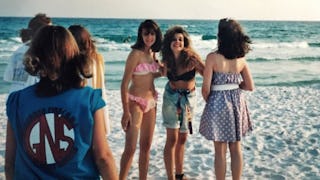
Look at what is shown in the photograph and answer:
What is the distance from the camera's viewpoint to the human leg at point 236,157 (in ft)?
13.3

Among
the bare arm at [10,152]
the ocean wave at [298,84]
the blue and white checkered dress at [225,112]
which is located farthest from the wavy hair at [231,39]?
the ocean wave at [298,84]

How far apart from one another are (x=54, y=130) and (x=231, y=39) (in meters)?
2.46

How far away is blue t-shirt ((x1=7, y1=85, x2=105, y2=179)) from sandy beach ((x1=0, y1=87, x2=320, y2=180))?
322cm

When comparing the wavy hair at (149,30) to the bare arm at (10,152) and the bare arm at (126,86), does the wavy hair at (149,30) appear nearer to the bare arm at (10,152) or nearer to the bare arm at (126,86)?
the bare arm at (126,86)

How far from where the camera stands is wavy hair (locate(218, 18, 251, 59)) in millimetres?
3795

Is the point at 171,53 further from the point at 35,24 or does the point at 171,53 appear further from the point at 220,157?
the point at 35,24

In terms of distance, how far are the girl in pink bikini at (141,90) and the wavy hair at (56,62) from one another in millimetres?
2339

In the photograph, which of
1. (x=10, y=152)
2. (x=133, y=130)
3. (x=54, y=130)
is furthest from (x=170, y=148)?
(x=54, y=130)

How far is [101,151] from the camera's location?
1.70 metres

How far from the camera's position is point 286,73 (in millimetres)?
17344

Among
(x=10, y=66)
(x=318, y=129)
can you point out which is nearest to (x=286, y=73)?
(x=318, y=129)

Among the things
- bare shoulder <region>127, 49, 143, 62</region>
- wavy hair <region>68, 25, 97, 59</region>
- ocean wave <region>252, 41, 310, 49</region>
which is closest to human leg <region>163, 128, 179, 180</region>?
bare shoulder <region>127, 49, 143, 62</region>

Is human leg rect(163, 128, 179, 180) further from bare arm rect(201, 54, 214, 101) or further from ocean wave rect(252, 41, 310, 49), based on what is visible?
ocean wave rect(252, 41, 310, 49)

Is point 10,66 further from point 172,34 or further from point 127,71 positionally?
point 172,34
